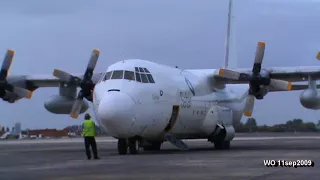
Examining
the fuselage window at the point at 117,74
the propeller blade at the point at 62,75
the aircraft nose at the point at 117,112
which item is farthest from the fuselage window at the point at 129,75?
the propeller blade at the point at 62,75

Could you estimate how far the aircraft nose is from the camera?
818 inches

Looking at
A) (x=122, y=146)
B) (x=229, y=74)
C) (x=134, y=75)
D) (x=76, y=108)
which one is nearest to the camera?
(x=122, y=146)

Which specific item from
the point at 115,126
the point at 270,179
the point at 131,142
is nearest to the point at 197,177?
the point at 270,179

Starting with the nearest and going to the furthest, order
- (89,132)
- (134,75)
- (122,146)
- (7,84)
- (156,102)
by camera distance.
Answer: (89,132) → (122,146) → (134,75) → (156,102) → (7,84)

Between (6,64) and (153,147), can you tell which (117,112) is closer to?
(153,147)

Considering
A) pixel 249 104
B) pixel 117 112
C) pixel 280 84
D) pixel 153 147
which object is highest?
pixel 280 84

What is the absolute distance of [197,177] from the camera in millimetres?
12172

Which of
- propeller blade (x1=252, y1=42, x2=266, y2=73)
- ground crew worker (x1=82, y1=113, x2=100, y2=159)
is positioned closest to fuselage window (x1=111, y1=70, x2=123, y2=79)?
ground crew worker (x1=82, y1=113, x2=100, y2=159)

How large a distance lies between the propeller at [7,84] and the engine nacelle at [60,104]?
50.8 inches

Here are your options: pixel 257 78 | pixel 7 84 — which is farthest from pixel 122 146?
pixel 7 84

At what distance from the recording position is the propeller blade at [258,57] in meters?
27.3

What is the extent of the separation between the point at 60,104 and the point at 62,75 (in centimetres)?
220

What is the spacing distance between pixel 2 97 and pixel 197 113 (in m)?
10.8

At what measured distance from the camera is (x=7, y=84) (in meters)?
29.2
